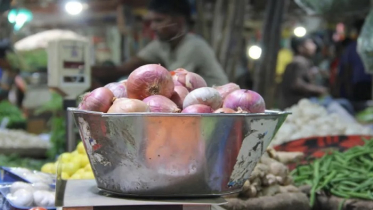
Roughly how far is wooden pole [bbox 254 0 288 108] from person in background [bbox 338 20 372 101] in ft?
7.47

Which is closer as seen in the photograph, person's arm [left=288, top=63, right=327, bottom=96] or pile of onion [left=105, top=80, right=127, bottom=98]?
pile of onion [left=105, top=80, right=127, bottom=98]

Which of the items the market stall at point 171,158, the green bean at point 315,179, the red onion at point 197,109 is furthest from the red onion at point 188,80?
the green bean at point 315,179

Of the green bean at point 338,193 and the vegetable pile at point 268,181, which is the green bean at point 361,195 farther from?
the vegetable pile at point 268,181

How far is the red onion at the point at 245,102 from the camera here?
6.88ft

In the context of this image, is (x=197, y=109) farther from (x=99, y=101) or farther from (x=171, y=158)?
(x=99, y=101)

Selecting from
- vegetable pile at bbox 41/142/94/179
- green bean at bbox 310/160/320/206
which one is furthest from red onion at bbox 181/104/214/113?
green bean at bbox 310/160/320/206

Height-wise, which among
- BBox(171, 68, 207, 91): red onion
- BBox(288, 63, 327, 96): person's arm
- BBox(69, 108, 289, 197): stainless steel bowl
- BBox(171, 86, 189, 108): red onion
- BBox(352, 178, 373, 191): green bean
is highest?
BBox(288, 63, 327, 96): person's arm

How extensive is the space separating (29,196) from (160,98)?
756 millimetres

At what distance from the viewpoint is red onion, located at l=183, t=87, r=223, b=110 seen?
2.07m

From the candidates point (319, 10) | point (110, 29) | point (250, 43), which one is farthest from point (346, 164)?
point (250, 43)

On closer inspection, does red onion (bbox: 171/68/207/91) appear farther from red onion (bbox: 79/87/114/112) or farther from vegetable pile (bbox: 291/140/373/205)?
vegetable pile (bbox: 291/140/373/205)

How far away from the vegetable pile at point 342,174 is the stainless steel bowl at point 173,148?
1.71 m

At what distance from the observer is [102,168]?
211cm

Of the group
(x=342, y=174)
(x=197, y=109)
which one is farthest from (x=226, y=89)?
(x=342, y=174)
